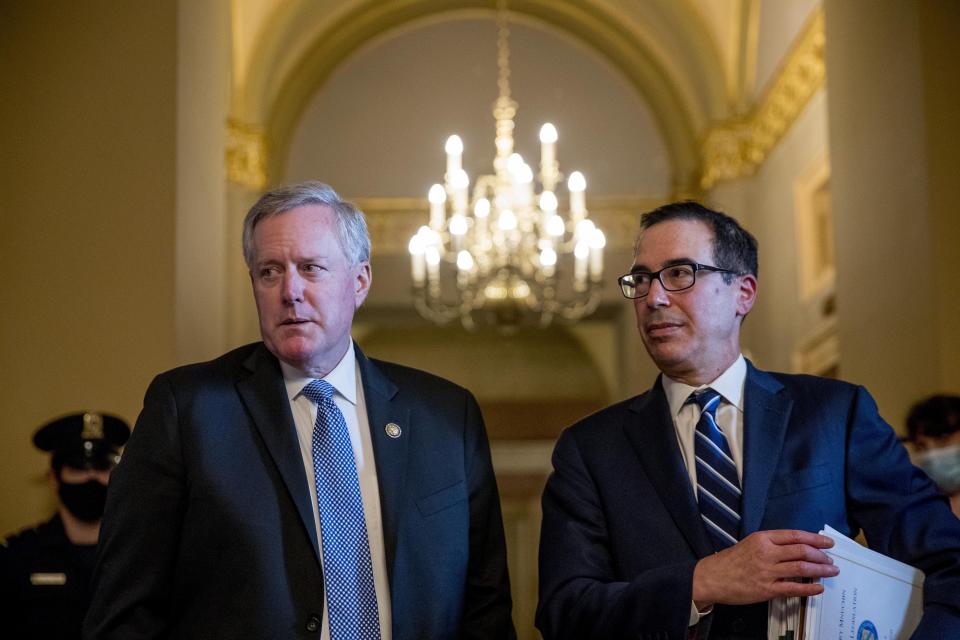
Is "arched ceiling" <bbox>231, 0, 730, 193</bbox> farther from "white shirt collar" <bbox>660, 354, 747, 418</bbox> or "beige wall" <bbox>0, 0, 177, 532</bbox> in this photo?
"white shirt collar" <bbox>660, 354, 747, 418</bbox>

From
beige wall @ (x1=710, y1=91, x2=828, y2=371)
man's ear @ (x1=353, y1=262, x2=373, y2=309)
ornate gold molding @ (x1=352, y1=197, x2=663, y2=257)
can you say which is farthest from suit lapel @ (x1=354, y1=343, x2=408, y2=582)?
ornate gold molding @ (x1=352, y1=197, x2=663, y2=257)

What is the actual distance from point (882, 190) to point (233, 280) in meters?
6.71

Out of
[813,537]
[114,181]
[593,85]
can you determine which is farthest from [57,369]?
[593,85]

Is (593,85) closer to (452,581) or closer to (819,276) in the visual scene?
(819,276)

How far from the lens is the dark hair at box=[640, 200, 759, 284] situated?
2.96m

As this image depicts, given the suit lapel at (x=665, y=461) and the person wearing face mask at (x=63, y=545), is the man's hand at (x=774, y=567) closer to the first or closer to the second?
the suit lapel at (x=665, y=461)

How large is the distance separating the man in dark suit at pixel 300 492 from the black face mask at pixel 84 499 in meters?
1.81

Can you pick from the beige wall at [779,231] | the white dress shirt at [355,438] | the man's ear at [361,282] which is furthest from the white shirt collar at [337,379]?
the beige wall at [779,231]

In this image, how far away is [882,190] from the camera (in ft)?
21.1

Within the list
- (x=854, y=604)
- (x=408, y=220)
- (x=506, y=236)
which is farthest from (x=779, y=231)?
(x=854, y=604)

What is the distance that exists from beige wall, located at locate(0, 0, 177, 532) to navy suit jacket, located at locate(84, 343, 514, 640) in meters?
2.57

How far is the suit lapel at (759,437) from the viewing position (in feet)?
9.06

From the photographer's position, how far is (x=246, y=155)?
12.3 m

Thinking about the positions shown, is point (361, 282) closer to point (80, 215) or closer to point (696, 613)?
point (696, 613)
